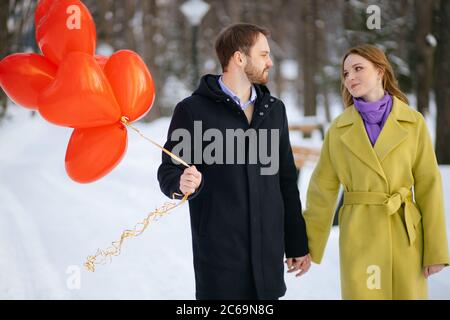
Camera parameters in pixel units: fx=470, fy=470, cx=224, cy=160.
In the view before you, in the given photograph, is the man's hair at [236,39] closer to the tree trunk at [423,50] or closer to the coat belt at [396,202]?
the coat belt at [396,202]

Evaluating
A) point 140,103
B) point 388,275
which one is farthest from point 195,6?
point 388,275

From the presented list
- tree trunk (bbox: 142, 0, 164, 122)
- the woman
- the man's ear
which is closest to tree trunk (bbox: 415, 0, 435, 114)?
the woman

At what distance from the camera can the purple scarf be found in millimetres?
2354

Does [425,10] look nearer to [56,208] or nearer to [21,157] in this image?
[56,208]

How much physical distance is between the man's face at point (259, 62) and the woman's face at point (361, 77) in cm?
41

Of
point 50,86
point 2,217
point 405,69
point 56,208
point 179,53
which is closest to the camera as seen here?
point 50,86

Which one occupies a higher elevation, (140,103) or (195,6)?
(195,6)

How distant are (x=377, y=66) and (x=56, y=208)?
4453mm

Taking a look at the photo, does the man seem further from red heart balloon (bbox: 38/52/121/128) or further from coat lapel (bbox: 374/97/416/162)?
coat lapel (bbox: 374/97/416/162)

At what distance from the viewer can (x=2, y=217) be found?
520cm

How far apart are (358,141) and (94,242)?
10.2ft

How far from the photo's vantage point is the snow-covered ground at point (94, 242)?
12.2 feet

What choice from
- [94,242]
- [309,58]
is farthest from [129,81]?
[309,58]

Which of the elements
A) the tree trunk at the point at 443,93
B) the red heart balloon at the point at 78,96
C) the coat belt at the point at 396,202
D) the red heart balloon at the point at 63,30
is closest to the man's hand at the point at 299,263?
the coat belt at the point at 396,202
